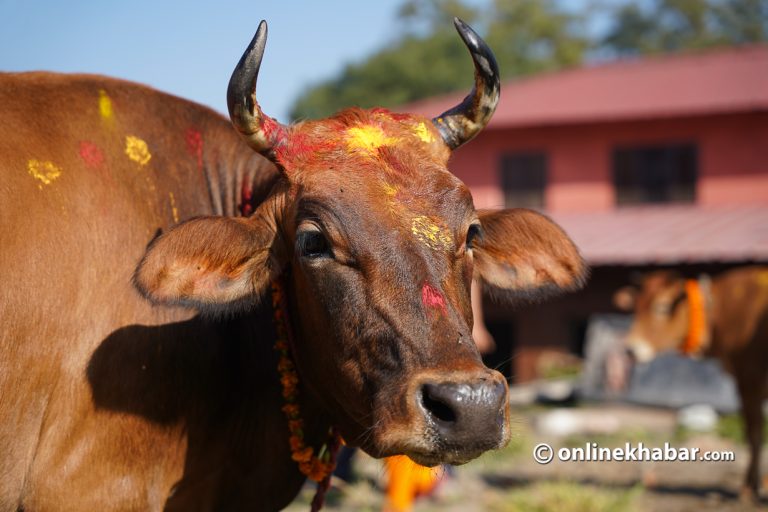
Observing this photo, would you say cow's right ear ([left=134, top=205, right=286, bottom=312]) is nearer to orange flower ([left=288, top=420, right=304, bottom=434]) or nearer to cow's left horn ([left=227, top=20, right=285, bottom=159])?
cow's left horn ([left=227, top=20, right=285, bottom=159])

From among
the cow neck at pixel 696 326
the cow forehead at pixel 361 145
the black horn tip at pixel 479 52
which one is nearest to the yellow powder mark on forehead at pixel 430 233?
the cow forehead at pixel 361 145

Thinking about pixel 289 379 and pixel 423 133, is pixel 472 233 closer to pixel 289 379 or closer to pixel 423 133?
A: pixel 423 133

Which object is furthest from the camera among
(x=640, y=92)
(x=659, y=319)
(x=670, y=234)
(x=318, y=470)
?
(x=640, y=92)

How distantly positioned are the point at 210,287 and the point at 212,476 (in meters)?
0.83

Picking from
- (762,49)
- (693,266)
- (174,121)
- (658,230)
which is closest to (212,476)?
(174,121)

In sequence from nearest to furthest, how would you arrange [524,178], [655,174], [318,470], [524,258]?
[318,470]
[524,258]
[655,174]
[524,178]

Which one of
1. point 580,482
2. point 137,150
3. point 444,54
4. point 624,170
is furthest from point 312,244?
point 444,54

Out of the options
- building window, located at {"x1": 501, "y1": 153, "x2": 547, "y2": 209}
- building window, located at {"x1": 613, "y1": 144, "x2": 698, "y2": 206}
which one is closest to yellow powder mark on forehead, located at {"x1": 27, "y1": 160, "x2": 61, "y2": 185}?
building window, located at {"x1": 501, "y1": 153, "x2": 547, "y2": 209}

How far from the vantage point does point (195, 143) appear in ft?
13.1

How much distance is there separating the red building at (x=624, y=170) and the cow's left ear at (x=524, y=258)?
52.2ft

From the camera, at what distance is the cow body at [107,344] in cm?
324

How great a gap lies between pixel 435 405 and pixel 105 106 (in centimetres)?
196

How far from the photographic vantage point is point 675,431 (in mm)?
13734

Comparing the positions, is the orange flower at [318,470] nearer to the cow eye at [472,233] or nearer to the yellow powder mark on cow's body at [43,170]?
the cow eye at [472,233]
